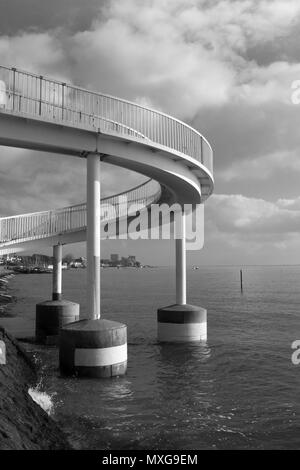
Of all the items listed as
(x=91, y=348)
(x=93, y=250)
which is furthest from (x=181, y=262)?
(x=91, y=348)

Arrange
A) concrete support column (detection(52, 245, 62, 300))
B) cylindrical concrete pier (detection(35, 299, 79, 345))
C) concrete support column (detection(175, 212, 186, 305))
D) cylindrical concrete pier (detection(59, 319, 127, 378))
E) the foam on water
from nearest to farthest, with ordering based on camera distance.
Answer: the foam on water < cylindrical concrete pier (detection(59, 319, 127, 378)) < concrete support column (detection(175, 212, 186, 305)) < cylindrical concrete pier (detection(35, 299, 79, 345)) < concrete support column (detection(52, 245, 62, 300))

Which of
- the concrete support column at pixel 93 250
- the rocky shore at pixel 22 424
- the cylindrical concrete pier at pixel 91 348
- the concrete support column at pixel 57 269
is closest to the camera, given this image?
the rocky shore at pixel 22 424

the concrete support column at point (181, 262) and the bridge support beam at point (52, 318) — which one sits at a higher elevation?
the concrete support column at point (181, 262)

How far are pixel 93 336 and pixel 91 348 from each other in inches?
19.5

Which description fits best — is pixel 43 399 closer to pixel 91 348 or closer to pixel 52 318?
pixel 91 348

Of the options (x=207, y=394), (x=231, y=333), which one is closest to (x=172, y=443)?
(x=207, y=394)

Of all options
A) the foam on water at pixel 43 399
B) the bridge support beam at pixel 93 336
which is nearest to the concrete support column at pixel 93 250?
the bridge support beam at pixel 93 336

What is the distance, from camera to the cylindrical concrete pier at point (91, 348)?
15352mm

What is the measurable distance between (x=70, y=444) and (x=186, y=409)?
478 centimetres

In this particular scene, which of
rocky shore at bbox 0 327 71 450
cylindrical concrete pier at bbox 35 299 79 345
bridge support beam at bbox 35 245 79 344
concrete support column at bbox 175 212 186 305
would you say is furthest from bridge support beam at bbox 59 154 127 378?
cylindrical concrete pier at bbox 35 299 79 345

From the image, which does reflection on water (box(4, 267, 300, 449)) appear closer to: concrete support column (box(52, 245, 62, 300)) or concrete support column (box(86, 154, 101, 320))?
concrete support column (box(86, 154, 101, 320))

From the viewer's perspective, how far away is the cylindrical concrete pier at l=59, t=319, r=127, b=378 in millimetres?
15352

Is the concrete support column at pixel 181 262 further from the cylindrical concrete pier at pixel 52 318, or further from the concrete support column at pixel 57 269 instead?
the concrete support column at pixel 57 269
